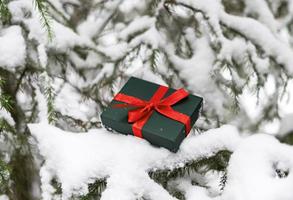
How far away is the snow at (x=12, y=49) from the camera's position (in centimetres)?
190

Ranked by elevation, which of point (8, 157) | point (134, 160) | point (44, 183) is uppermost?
point (134, 160)

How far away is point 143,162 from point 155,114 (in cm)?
25

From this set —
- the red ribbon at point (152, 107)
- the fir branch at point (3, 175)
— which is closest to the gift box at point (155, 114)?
the red ribbon at point (152, 107)

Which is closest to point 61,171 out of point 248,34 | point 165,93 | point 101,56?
point 165,93

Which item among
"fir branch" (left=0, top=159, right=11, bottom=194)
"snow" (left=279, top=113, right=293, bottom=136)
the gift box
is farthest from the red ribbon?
"snow" (left=279, top=113, right=293, bottom=136)

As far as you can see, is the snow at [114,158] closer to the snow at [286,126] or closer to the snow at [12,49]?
the snow at [12,49]

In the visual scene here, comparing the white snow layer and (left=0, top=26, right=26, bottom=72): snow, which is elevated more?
(left=0, top=26, right=26, bottom=72): snow

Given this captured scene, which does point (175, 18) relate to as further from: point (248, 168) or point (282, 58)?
point (248, 168)

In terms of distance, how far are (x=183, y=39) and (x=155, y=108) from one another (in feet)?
3.40

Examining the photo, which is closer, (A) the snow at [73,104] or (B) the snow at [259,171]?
(B) the snow at [259,171]

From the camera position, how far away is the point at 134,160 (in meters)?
1.55

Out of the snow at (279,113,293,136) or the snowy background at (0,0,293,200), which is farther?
the snow at (279,113,293,136)

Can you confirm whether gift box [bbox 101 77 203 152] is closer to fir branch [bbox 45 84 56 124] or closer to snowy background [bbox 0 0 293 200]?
snowy background [bbox 0 0 293 200]

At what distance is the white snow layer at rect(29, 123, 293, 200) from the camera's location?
4.66 feet
